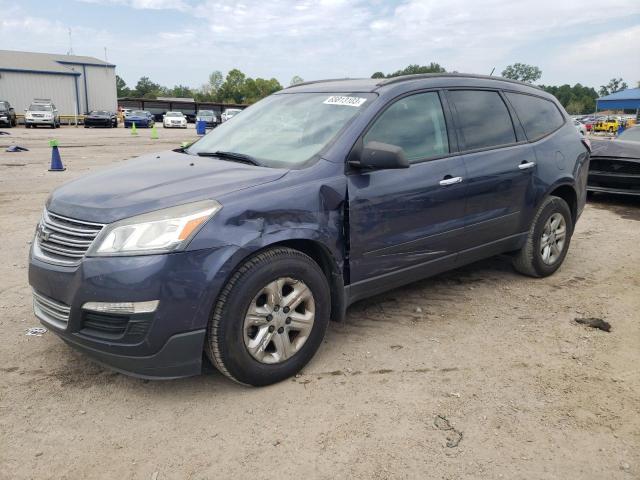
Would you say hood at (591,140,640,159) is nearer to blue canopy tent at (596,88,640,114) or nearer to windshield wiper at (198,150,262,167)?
windshield wiper at (198,150,262,167)

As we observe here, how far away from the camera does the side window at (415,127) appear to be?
370 centimetres

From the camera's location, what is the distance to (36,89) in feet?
166

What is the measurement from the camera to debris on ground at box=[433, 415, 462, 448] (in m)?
2.69

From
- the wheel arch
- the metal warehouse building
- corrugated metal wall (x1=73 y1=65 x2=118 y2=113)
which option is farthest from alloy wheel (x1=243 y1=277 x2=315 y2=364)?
corrugated metal wall (x1=73 y1=65 x2=118 y2=113)

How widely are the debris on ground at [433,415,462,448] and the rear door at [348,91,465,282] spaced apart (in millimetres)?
1041

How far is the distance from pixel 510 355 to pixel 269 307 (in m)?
1.71

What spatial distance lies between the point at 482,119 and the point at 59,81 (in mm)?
56504

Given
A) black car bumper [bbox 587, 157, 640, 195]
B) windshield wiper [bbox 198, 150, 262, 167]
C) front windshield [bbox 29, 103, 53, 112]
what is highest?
front windshield [bbox 29, 103, 53, 112]

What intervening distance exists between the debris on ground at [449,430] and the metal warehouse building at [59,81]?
55.5 meters

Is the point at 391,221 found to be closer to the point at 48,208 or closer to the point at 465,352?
the point at 465,352

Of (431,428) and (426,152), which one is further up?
(426,152)

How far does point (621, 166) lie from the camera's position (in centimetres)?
894

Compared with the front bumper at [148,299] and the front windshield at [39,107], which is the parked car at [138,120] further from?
the front bumper at [148,299]

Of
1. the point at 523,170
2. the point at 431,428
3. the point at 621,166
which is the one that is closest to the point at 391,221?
the point at 431,428
